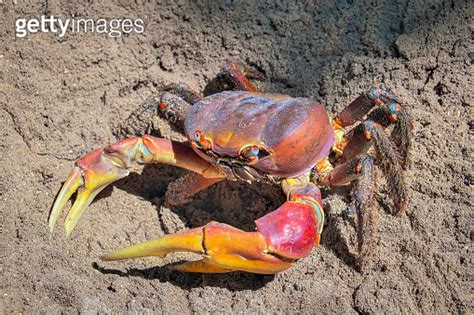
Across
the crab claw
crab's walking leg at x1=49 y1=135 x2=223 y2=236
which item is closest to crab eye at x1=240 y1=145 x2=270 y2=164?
crab's walking leg at x1=49 y1=135 x2=223 y2=236

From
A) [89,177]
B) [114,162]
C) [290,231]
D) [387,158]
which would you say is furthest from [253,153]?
[89,177]

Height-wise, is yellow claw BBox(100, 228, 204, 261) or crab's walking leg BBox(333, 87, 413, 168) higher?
crab's walking leg BBox(333, 87, 413, 168)

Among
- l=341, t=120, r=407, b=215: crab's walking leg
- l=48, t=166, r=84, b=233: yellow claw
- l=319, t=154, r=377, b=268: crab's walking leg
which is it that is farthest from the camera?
l=48, t=166, r=84, b=233: yellow claw

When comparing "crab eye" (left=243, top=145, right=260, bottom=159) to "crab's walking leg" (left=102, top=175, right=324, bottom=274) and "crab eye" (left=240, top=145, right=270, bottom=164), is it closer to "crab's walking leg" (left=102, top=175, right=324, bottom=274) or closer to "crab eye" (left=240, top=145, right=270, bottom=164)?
"crab eye" (left=240, top=145, right=270, bottom=164)

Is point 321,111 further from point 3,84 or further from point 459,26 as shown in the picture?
point 3,84

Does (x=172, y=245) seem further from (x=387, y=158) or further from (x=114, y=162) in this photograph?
(x=387, y=158)

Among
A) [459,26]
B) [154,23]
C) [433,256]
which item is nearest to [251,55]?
[154,23]
